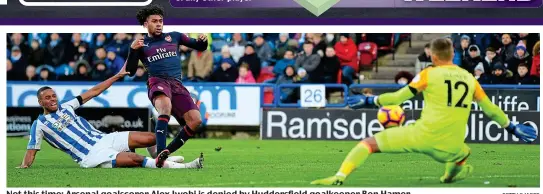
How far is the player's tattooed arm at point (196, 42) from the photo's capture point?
10.5m

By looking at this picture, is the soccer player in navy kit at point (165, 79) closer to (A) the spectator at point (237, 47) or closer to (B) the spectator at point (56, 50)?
(A) the spectator at point (237, 47)

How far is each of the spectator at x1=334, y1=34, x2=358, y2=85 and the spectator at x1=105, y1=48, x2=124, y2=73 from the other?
118 inches

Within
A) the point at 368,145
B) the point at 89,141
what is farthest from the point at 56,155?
the point at 368,145

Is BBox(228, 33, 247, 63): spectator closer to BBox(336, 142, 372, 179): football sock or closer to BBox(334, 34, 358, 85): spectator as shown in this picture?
BBox(334, 34, 358, 85): spectator

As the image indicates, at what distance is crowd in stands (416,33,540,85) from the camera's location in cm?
1427

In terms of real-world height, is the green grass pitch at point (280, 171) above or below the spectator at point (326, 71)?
below

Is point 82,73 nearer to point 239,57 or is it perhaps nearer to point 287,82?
point 239,57

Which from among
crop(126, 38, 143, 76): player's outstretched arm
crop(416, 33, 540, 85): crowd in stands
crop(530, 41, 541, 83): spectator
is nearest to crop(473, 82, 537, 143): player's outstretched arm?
crop(126, 38, 143, 76): player's outstretched arm

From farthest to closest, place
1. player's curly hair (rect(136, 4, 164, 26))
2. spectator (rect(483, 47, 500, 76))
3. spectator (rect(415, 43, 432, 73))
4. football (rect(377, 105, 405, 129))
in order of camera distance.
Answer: spectator (rect(415, 43, 432, 73)) < spectator (rect(483, 47, 500, 76)) < football (rect(377, 105, 405, 129)) < player's curly hair (rect(136, 4, 164, 26))

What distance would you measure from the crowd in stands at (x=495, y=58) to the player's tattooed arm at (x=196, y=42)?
4.44 m

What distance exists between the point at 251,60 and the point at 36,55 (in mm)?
3050

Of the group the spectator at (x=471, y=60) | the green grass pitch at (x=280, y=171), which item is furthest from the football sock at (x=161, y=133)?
the spectator at (x=471, y=60)

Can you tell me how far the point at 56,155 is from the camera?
520 inches

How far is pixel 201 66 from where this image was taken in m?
16.6
